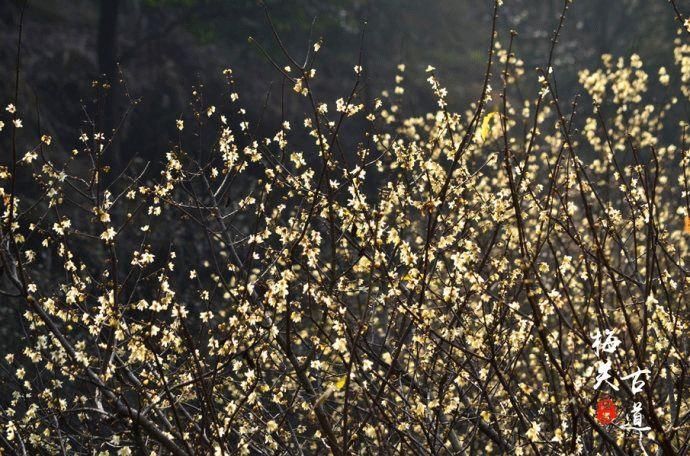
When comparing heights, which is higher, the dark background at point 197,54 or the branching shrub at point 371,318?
the dark background at point 197,54

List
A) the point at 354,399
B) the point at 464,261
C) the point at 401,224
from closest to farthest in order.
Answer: the point at 464,261, the point at 354,399, the point at 401,224

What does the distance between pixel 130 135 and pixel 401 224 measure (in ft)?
47.2

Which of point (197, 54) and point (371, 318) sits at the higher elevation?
point (197, 54)

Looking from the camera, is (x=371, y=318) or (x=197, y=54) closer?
(x=371, y=318)

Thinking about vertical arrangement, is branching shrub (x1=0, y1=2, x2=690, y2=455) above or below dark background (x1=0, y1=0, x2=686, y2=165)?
below

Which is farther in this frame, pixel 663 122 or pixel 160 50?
pixel 663 122

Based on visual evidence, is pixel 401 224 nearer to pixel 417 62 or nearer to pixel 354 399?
pixel 354 399

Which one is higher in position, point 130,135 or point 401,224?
point 130,135

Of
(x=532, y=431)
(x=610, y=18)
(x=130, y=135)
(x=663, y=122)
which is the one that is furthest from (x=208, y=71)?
(x=610, y=18)

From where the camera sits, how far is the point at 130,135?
18047mm

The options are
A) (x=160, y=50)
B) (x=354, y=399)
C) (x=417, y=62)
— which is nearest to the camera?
(x=354, y=399)

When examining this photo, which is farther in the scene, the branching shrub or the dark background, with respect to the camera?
the dark background

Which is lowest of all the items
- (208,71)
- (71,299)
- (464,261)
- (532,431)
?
(532,431)

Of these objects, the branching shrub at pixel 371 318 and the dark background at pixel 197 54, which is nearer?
the branching shrub at pixel 371 318
